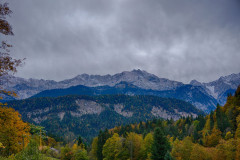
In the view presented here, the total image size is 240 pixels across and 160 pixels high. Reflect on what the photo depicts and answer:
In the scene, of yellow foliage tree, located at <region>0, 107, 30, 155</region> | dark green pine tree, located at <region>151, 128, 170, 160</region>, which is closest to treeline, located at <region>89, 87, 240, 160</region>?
dark green pine tree, located at <region>151, 128, 170, 160</region>

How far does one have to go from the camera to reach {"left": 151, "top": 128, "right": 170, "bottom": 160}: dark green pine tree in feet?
109

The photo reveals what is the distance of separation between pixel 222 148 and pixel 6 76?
42506 mm

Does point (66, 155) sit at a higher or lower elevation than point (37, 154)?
lower

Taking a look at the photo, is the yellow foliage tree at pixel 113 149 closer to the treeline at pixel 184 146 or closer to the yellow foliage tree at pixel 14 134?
the treeline at pixel 184 146

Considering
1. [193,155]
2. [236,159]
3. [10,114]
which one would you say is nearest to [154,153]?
[193,155]

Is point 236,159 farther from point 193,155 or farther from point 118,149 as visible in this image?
point 118,149

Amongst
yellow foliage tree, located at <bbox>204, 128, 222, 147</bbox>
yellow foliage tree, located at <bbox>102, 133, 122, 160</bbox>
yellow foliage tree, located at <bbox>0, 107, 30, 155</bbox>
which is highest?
yellow foliage tree, located at <bbox>204, 128, 222, 147</bbox>

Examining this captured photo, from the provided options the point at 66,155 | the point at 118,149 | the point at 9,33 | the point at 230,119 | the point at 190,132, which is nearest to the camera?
the point at 9,33

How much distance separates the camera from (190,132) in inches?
3396

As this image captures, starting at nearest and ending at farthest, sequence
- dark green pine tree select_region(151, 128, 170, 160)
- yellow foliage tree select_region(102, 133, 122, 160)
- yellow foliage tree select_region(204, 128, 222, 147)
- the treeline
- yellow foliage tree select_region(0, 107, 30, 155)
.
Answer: yellow foliage tree select_region(0, 107, 30, 155) < dark green pine tree select_region(151, 128, 170, 160) < the treeline < yellow foliage tree select_region(102, 133, 122, 160) < yellow foliage tree select_region(204, 128, 222, 147)

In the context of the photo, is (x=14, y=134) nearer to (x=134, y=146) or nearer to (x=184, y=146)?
(x=184, y=146)

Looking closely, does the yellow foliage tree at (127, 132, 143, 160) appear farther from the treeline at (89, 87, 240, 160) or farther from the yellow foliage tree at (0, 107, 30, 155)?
the yellow foliage tree at (0, 107, 30, 155)

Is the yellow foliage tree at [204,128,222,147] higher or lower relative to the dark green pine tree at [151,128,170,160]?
higher

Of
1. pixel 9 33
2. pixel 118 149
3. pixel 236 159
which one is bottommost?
pixel 118 149
